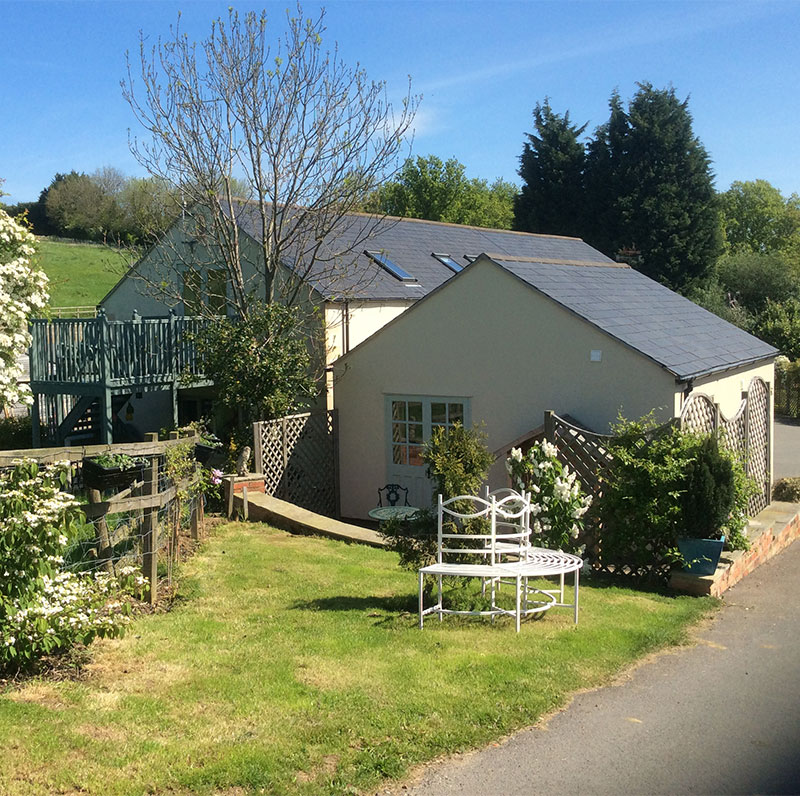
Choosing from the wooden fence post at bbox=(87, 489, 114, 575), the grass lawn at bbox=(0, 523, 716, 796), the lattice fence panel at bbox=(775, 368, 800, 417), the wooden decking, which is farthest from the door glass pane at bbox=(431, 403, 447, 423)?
the lattice fence panel at bbox=(775, 368, 800, 417)

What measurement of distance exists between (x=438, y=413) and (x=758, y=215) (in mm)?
70389

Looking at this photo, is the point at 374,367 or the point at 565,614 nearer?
the point at 565,614

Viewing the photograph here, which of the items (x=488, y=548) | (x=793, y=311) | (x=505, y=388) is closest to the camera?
(x=488, y=548)

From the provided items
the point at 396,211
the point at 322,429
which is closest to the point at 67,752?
the point at 322,429

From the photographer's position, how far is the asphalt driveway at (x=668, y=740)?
4.79m

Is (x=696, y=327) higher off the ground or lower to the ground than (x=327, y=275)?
Result: lower

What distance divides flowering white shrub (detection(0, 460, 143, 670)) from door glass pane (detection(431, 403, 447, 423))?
31.3 feet

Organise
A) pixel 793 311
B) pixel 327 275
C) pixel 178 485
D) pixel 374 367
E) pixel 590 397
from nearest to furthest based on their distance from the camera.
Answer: pixel 178 485 < pixel 590 397 < pixel 374 367 < pixel 327 275 < pixel 793 311

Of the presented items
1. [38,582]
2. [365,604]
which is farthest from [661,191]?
[38,582]

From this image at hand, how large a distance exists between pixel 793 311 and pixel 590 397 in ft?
86.6

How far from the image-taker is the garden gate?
14789mm

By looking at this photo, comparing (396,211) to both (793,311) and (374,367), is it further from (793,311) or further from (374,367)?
(374,367)

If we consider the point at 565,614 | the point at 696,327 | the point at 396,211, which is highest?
the point at 396,211

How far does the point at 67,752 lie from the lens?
4.79 metres
